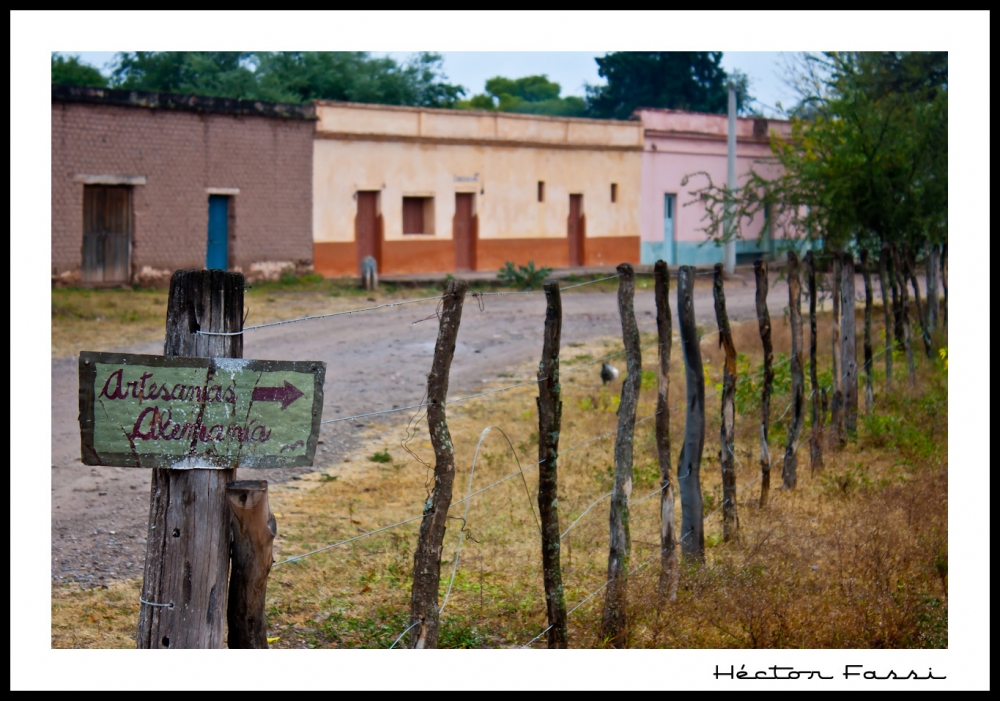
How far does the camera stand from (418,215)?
2552 centimetres

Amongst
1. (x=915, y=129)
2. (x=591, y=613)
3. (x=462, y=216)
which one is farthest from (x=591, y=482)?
(x=462, y=216)

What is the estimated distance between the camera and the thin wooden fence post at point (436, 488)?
3695 mm

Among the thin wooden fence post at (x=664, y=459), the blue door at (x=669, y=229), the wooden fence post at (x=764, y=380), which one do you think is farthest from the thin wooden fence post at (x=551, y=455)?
→ the blue door at (x=669, y=229)

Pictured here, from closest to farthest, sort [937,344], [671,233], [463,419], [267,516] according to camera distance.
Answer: [267,516] < [463,419] < [937,344] < [671,233]

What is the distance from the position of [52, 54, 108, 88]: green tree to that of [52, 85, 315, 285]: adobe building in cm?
1175

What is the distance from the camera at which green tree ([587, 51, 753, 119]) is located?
4234cm

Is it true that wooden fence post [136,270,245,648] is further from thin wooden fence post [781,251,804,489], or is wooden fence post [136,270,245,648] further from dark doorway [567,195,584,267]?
dark doorway [567,195,584,267]

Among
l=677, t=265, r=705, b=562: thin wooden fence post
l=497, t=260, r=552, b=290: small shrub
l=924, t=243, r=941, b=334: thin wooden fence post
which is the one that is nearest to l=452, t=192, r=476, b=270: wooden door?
l=497, t=260, r=552, b=290: small shrub

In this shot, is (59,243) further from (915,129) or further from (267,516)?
(267,516)

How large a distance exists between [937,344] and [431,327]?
7304 millimetres

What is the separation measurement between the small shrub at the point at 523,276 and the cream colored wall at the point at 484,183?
2818 millimetres

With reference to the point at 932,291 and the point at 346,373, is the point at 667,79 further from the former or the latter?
the point at 346,373

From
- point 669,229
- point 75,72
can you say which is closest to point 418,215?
point 669,229

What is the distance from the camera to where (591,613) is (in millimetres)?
4844
